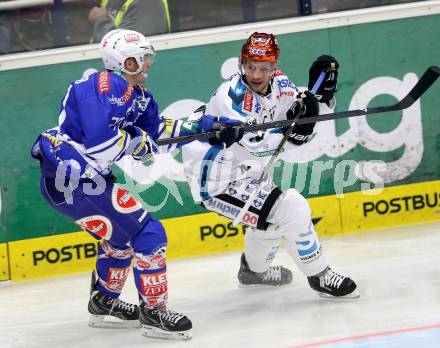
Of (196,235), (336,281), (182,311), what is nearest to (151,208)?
(196,235)

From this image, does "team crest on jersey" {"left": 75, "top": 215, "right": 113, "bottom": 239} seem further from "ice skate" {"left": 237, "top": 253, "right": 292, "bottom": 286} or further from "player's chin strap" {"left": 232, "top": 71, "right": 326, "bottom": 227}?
"ice skate" {"left": 237, "top": 253, "right": 292, "bottom": 286}

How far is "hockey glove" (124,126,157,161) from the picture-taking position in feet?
13.9

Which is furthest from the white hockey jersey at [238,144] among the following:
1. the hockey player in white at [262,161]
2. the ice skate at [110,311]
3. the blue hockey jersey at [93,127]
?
the ice skate at [110,311]

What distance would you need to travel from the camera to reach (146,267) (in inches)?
168

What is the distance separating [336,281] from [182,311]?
0.77 m

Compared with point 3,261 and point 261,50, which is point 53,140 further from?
point 3,261

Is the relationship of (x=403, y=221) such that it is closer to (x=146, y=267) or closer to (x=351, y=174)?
(x=351, y=174)

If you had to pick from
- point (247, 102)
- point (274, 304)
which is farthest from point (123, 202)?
point (274, 304)

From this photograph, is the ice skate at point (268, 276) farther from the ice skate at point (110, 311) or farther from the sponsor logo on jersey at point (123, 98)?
the sponsor logo on jersey at point (123, 98)

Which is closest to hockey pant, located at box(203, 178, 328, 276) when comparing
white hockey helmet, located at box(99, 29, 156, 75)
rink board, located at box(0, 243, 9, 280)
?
white hockey helmet, located at box(99, 29, 156, 75)

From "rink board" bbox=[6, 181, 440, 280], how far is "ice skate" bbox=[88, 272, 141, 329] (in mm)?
1262

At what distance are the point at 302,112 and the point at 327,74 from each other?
0.74ft

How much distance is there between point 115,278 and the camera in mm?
4578

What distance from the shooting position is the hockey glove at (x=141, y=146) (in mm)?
4250
